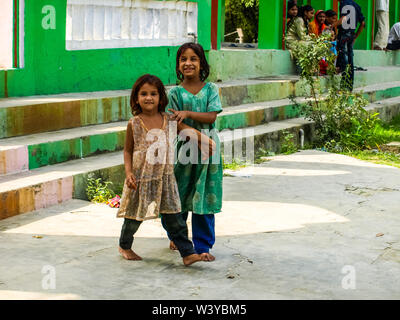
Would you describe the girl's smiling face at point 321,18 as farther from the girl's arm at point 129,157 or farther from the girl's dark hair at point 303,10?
the girl's arm at point 129,157

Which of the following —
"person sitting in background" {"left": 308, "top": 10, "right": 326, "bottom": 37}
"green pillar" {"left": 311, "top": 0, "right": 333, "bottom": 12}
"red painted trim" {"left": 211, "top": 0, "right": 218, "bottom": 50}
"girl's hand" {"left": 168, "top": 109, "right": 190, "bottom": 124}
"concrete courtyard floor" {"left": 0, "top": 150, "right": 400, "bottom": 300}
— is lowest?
"concrete courtyard floor" {"left": 0, "top": 150, "right": 400, "bottom": 300}

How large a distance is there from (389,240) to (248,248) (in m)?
1.00

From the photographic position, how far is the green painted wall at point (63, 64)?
6.56 meters

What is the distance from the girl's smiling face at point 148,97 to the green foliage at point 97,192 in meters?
1.66

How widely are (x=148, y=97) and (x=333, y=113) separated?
17.5 feet

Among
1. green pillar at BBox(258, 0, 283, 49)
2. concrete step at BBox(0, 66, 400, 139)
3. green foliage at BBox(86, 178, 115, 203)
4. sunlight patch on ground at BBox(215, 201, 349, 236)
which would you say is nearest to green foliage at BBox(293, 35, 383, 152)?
concrete step at BBox(0, 66, 400, 139)

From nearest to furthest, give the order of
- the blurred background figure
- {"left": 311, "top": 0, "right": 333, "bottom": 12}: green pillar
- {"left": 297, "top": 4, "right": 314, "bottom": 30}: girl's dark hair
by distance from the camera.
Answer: {"left": 297, "top": 4, "right": 314, "bottom": 30}: girl's dark hair, {"left": 311, "top": 0, "right": 333, "bottom": 12}: green pillar, the blurred background figure

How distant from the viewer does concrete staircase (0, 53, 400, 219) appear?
514 centimetres

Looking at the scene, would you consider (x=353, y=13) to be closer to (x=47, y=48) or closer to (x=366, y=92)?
(x=366, y=92)

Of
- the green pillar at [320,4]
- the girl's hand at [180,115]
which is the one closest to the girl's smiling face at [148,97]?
the girl's hand at [180,115]

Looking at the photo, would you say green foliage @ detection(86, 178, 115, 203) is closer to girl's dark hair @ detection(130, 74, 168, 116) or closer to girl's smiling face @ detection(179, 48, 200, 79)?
girl's dark hair @ detection(130, 74, 168, 116)

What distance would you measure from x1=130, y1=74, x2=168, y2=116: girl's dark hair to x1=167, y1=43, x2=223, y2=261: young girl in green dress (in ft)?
→ 0.23
